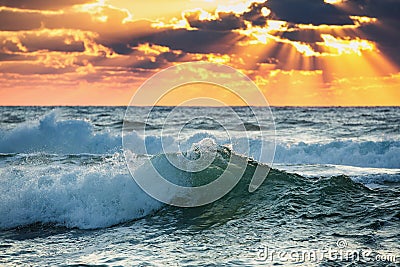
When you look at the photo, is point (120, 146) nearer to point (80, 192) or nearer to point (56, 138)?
point (56, 138)

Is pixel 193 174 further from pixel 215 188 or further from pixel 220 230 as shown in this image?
pixel 220 230

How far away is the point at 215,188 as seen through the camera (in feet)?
35.1

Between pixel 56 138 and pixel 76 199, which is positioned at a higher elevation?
pixel 56 138

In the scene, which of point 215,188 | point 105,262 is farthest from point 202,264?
point 215,188

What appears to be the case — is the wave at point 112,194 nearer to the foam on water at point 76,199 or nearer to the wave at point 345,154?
the foam on water at point 76,199

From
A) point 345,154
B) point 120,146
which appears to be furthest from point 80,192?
point 120,146

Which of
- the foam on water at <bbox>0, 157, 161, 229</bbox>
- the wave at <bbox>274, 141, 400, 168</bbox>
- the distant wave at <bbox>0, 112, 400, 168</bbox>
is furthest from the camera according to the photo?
the distant wave at <bbox>0, 112, 400, 168</bbox>

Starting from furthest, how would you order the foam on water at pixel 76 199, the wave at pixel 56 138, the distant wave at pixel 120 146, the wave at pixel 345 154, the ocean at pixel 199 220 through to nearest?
the wave at pixel 56 138
the distant wave at pixel 120 146
the wave at pixel 345 154
the foam on water at pixel 76 199
the ocean at pixel 199 220

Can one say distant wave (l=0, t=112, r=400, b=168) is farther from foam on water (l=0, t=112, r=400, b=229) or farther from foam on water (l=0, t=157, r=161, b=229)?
foam on water (l=0, t=157, r=161, b=229)

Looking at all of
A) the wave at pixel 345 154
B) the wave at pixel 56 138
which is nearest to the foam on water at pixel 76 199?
the wave at pixel 345 154

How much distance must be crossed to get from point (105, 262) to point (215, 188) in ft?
15.4

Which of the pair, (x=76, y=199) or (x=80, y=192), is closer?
(x=76, y=199)

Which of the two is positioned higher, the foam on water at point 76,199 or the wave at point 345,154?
the foam on water at point 76,199

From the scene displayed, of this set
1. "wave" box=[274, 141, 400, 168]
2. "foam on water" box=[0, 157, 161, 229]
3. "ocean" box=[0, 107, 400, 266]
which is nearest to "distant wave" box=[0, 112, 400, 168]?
"wave" box=[274, 141, 400, 168]
